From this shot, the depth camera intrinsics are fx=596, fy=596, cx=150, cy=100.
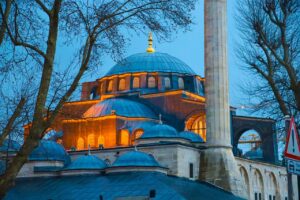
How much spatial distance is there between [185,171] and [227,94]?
4.94 meters

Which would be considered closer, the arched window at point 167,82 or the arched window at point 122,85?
the arched window at point 167,82

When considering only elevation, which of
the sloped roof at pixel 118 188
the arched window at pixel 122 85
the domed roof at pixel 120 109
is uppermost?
the arched window at pixel 122 85

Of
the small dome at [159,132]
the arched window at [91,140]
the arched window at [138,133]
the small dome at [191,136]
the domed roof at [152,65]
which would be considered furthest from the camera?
the domed roof at [152,65]

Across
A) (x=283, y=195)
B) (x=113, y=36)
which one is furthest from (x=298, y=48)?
(x=283, y=195)

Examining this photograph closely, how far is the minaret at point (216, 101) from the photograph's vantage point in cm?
3288

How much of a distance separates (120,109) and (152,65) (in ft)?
22.4

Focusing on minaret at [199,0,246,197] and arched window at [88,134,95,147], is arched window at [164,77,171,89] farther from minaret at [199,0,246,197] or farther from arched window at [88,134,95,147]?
minaret at [199,0,246,197]

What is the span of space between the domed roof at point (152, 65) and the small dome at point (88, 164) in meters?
12.6

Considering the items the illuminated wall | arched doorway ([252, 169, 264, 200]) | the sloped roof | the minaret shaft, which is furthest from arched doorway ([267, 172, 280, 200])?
the illuminated wall

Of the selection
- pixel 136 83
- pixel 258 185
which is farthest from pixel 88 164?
pixel 258 185

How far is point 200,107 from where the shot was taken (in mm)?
40719

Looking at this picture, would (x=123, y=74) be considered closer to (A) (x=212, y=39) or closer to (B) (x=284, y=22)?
(A) (x=212, y=39)

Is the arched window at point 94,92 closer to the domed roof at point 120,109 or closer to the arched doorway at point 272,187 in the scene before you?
the domed roof at point 120,109

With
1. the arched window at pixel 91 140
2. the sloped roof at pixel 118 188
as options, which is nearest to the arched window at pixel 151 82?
the arched window at pixel 91 140
